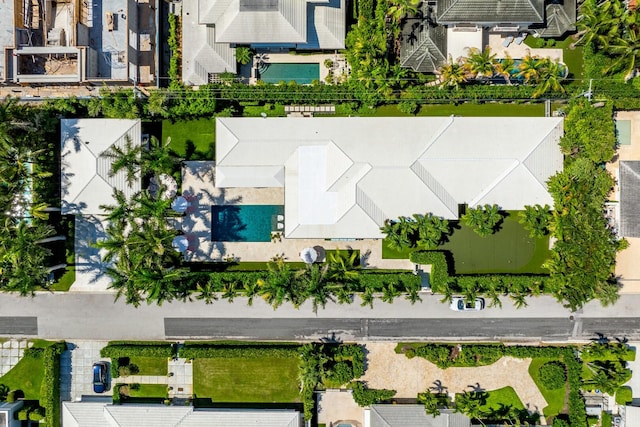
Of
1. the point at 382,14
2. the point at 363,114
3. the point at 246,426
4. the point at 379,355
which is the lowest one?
the point at 246,426

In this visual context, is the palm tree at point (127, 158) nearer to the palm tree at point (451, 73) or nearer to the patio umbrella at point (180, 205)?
the patio umbrella at point (180, 205)

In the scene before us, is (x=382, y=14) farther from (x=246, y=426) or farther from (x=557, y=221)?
(x=246, y=426)

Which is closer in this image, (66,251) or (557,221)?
(557,221)

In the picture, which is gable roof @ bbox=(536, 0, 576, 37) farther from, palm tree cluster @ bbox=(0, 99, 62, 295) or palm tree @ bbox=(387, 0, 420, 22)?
palm tree cluster @ bbox=(0, 99, 62, 295)

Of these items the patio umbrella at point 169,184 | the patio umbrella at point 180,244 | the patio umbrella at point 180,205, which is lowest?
the patio umbrella at point 180,244

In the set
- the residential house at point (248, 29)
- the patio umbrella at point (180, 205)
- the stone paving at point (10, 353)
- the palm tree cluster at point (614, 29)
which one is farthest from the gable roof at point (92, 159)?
the palm tree cluster at point (614, 29)

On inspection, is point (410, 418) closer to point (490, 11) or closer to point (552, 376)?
point (552, 376)

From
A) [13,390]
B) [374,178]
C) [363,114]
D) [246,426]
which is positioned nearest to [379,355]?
[246,426]
